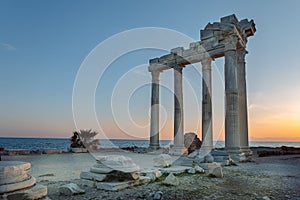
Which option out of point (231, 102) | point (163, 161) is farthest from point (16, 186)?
point (231, 102)

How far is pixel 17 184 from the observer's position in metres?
4.75

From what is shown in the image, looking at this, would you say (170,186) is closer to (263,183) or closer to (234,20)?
(263,183)

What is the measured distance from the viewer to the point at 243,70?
57.8ft

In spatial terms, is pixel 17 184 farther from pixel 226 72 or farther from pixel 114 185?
pixel 226 72

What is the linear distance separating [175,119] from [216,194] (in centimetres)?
1408

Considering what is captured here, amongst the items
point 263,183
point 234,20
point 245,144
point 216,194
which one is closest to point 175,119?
point 245,144

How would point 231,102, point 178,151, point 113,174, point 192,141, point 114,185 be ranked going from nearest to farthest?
1. point 114,185
2. point 113,174
3. point 231,102
4. point 178,151
5. point 192,141

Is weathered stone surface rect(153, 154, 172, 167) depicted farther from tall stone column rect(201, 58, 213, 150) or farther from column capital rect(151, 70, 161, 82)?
column capital rect(151, 70, 161, 82)

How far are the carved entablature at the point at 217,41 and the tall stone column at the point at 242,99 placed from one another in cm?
86

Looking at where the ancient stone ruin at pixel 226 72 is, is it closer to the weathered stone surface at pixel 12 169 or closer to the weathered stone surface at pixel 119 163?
the weathered stone surface at pixel 119 163

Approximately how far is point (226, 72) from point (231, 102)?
2.06 metres

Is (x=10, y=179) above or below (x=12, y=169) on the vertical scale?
below

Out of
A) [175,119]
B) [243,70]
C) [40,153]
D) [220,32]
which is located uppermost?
[220,32]

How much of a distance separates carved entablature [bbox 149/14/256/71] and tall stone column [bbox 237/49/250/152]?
0.86m
